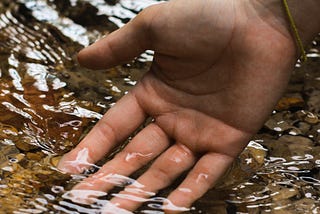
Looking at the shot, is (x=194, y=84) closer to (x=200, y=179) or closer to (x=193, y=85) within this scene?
(x=193, y=85)

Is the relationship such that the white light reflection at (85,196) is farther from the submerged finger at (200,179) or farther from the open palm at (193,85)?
the submerged finger at (200,179)

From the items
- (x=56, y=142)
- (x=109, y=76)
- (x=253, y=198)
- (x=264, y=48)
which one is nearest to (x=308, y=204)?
(x=253, y=198)

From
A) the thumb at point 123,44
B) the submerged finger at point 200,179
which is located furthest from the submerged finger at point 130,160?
the thumb at point 123,44

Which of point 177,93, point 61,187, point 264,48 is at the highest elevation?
point 264,48

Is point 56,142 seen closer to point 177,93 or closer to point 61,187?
point 61,187

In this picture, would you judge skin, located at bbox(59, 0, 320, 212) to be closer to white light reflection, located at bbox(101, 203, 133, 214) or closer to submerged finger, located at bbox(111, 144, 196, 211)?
submerged finger, located at bbox(111, 144, 196, 211)

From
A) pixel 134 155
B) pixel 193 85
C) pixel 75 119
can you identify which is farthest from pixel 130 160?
pixel 75 119
